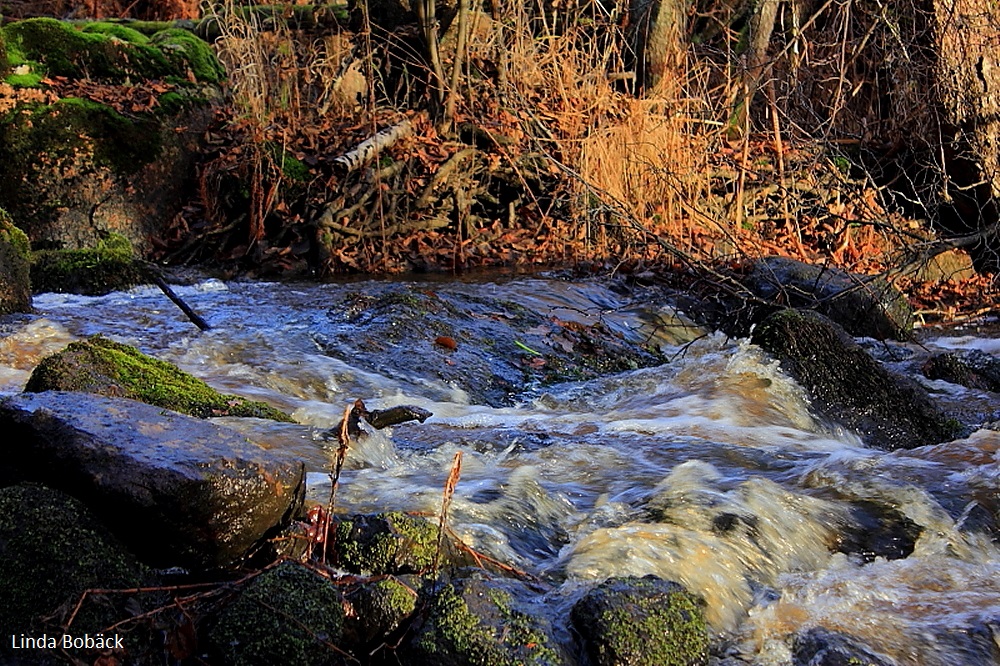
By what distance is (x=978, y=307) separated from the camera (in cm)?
941

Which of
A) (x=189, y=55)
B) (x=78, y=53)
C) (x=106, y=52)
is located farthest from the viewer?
(x=189, y=55)

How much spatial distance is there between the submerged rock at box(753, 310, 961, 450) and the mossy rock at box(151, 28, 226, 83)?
7.32 meters

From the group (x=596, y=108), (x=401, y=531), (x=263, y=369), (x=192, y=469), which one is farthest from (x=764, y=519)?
(x=596, y=108)

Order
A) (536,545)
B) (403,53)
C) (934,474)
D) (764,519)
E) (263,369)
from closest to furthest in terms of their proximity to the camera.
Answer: (536,545) < (764,519) < (934,474) < (263,369) < (403,53)

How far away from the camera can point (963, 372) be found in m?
6.40

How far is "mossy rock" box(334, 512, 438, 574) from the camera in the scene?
256cm

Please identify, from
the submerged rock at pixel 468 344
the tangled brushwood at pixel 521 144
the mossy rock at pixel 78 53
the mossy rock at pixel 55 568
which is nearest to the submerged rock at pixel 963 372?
the submerged rock at pixel 468 344

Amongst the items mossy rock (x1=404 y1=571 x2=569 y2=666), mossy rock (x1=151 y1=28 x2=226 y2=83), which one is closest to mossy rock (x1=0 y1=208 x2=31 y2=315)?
mossy rock (x1=404 y1=571 x2=569 y2=666)

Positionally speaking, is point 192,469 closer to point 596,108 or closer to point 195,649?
point 195,649

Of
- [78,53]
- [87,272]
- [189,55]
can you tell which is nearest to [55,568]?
[87,272]

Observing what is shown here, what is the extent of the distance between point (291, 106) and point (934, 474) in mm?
7607

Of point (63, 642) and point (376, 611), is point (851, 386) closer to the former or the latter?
point (376, 611)

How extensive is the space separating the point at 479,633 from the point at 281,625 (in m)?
0.44

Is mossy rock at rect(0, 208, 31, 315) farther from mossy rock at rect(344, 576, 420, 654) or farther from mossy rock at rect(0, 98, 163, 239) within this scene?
mossy rock at rect(344, 576, 420, 654)
